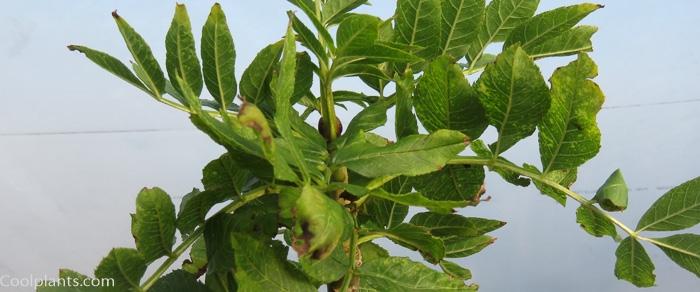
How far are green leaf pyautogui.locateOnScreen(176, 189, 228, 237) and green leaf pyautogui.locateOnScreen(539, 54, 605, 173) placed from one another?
0.21 meters

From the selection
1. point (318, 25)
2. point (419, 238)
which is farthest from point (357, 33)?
point (419, 238)

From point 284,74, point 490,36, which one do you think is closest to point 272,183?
point 284,74

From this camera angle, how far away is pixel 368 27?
0.42 metres

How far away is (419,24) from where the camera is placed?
19.5 inches

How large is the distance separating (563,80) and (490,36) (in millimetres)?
117

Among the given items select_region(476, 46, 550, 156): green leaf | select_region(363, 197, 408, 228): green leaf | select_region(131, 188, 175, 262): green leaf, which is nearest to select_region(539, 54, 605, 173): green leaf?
select_region(476, 46, 550, 156): green leaf

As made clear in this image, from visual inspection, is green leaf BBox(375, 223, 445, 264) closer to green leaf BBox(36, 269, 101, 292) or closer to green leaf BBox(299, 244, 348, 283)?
green leaf BBox(299, 244, 348, 283)

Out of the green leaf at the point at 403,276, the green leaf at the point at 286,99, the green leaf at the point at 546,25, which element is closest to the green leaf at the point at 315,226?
the green leaf at the point at 286,99

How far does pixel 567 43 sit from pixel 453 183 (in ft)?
0.42

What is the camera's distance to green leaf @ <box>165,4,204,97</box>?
47 cm

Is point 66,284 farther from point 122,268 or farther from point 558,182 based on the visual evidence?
point 558,182

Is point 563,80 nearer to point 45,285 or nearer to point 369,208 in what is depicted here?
point 369,208

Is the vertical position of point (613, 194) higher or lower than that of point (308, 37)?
lower

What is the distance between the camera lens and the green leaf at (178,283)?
515 mm
